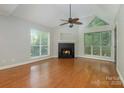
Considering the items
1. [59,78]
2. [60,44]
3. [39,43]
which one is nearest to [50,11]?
[39,43]

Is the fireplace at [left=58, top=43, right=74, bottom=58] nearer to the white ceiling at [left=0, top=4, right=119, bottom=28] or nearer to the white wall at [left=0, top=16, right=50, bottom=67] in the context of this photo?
the white ceiling at [left=0, top=4, right=119, bottom=28]

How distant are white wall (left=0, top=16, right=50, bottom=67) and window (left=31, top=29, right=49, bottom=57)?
24.6 inches

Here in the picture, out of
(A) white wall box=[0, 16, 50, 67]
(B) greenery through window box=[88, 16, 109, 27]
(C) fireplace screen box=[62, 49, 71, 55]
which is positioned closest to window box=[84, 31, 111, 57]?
(B) greenery through window box=[88, 16, 109, 27]

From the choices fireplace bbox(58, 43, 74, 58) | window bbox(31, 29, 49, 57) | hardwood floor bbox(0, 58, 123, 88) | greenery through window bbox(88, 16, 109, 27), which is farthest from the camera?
fireplace bbox(58, 43, 74, 58)

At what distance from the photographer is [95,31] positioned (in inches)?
286

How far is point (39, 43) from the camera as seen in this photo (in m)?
7.15

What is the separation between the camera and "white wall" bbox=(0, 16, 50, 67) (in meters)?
4.54

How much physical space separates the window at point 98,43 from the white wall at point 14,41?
4.03m

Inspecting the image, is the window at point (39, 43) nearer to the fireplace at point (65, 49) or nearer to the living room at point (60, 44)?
the living room at point (60, 44)

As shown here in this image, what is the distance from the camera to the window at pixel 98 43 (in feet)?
22.1

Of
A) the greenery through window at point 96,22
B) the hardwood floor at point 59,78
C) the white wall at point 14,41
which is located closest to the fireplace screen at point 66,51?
the greenery through window at point 96,22

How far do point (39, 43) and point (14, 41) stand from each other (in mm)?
2224

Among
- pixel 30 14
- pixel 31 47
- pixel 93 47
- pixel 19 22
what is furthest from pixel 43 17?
pixel 93 47

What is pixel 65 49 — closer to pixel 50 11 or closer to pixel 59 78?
pixel 50 11
